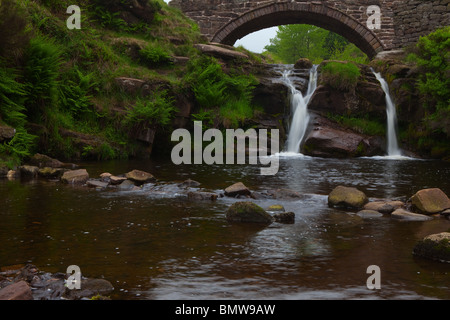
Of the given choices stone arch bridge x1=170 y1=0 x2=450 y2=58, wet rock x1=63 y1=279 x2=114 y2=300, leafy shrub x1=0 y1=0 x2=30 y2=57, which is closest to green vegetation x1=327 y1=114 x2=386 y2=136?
stone arch bridge x1=170 y1=0 x2=450 y2=58

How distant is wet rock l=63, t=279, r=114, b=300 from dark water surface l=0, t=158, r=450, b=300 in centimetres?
7

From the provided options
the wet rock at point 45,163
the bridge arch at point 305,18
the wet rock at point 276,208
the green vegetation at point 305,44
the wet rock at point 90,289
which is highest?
the green vegetation at point 305,44

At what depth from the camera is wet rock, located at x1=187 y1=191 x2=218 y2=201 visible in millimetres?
7136

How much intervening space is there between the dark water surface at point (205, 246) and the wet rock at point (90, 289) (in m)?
0.07

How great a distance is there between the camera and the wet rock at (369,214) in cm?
599

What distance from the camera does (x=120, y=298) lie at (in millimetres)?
3164

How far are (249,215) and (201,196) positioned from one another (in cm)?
175

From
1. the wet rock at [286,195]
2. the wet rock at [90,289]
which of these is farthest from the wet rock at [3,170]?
the wet rock at [90,289]

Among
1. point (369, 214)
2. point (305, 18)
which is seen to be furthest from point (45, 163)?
point (305, 18)

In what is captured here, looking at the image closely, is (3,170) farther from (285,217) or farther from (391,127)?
(391,127)

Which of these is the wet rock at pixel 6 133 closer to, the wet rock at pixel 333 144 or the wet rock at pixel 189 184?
the wet rock at pixel 189 184

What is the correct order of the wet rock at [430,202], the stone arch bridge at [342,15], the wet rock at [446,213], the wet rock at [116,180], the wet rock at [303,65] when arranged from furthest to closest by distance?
the stone arch bridge at [342,15] < the wet rock at [303,65] < the wet rock at [116,180] < the wet rock at [430,202] < the wet rock at [446,213]

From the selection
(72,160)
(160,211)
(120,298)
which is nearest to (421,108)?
(72,160)

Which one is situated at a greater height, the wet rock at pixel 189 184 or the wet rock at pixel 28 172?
the wet rock at pixel 28 172
